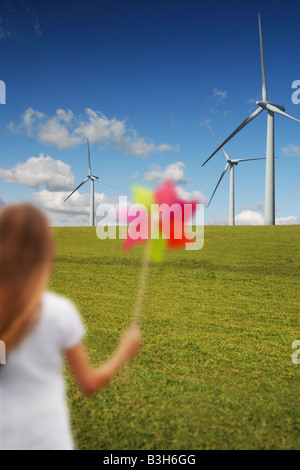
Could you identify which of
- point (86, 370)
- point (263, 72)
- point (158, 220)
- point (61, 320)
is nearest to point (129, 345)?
point (86, 370)

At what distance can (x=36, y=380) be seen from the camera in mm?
1424

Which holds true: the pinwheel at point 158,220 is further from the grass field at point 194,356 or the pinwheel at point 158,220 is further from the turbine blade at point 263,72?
the turbine blade at point 263,72

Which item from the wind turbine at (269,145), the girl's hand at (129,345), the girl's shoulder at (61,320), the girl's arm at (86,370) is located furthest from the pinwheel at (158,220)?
the wind turbine at (269,145)

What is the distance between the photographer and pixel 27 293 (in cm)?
137

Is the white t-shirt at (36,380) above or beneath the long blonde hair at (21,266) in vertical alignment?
beneath

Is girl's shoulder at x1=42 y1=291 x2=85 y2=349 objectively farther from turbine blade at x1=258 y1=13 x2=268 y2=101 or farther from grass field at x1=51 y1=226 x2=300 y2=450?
turbine blade at x1=258 y1=13 x2=268 y2=101

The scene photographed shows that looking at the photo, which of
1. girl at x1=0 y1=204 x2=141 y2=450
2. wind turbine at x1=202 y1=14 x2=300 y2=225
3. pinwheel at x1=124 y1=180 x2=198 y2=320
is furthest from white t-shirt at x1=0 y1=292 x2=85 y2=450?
wind turbine at x1=202 y1=14 x2=300 y2=225

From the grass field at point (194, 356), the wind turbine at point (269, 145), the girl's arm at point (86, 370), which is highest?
the wind turbine at point (269, 145)

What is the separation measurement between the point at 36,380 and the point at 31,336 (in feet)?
0.61

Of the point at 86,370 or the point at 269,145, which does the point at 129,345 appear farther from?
the point at 269,145

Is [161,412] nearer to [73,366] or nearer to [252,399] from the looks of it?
[252,399]

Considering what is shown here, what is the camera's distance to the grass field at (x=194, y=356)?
12.2 ft

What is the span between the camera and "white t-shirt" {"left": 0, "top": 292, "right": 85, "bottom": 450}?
1.40m
